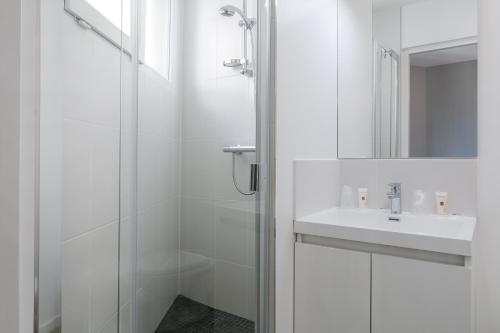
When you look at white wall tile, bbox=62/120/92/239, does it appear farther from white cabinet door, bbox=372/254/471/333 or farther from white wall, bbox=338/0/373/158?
white wall, bbox=338/0/373/158

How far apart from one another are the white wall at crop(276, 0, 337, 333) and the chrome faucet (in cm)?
37

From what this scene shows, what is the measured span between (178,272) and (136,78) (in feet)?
2.02

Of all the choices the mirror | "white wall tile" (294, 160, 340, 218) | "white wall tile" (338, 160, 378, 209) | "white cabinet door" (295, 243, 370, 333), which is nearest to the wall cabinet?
"white cabinet door" (295, 243, 370, 333)

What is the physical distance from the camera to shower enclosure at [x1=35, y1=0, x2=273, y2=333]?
0.78 m

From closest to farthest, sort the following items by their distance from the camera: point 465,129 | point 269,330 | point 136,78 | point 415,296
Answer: point 136,78 → point 415,296 → point 269,330 → point 465,129

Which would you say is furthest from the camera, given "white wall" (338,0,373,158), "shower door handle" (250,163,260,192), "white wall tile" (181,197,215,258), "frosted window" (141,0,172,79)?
"white wall" (338,0,373,158)

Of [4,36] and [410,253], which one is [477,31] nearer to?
[410,253]

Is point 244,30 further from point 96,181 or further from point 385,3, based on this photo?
point 385,3

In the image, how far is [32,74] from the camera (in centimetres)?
72

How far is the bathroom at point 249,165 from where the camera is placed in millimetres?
741

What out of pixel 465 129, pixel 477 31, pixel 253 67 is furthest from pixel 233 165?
pixel 477 31

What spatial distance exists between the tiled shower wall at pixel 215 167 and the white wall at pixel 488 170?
3.46ft

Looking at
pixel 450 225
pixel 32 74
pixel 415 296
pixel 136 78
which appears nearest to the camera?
pixel 32 74

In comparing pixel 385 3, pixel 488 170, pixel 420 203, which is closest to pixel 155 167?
pixel 420 203
